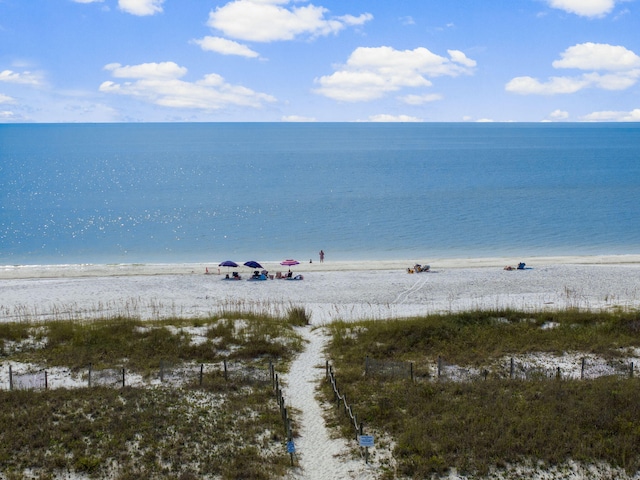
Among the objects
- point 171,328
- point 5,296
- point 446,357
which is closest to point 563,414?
point 446,357

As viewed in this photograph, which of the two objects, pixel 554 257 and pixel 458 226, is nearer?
pixel 554 257

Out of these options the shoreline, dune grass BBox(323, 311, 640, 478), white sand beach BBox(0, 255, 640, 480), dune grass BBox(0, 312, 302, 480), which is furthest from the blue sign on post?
the shoreline

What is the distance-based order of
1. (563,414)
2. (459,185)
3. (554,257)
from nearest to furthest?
(563,414) < (554,257) < (459,185)

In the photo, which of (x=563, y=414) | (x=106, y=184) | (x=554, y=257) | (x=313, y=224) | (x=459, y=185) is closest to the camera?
(x=563, y=414)

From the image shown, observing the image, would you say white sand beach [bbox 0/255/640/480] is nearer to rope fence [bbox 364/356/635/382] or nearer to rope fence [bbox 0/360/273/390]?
rope fence [bbox 0/360/273/390]

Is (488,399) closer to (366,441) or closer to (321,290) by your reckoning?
(366,441)

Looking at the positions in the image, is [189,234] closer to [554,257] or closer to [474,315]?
[554,257]

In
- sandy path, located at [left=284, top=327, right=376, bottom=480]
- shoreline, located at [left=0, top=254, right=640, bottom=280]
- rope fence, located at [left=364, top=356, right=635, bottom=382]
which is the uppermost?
shoreline, located at [left=0, top=254, right=640, bottom=280]
